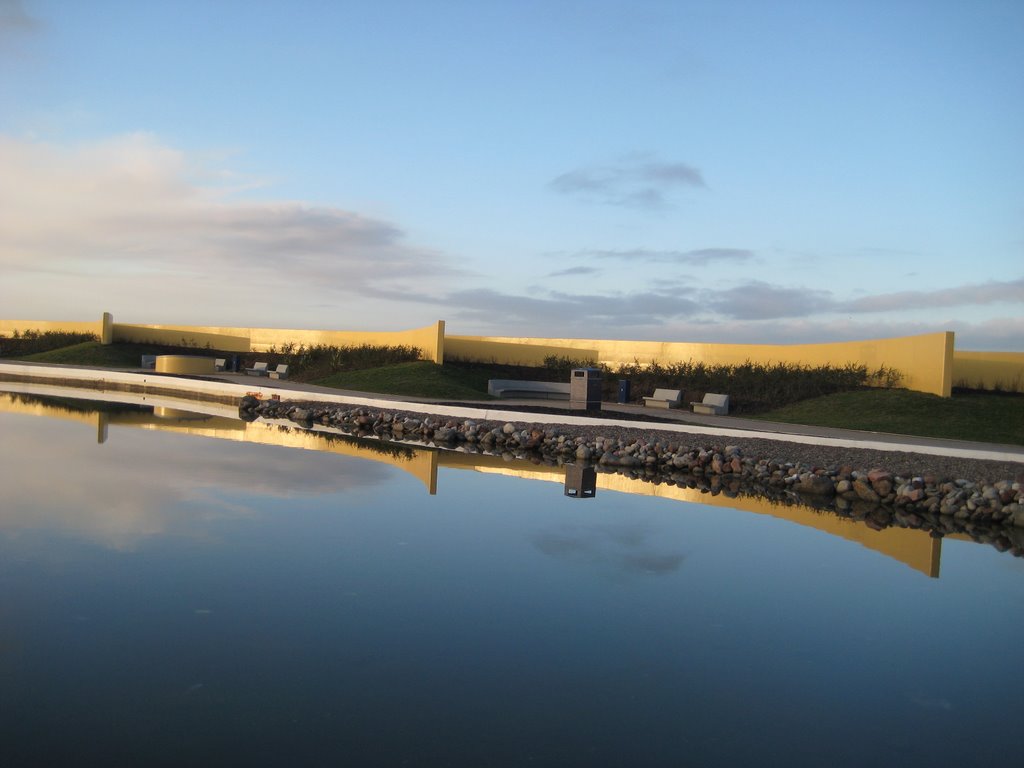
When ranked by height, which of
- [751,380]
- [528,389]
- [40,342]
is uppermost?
[40,342]

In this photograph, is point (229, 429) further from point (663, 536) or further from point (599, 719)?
point (599, 719)

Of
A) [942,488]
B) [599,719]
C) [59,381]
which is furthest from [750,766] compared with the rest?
[59,381]

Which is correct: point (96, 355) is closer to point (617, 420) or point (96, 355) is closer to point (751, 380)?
point (751, 380)

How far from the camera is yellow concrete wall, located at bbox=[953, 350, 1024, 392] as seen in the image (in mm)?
20828

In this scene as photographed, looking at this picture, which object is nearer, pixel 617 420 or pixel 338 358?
pixel 617 420

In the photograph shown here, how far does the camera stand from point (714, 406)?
21109 millimetres

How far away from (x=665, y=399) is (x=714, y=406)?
1.78m

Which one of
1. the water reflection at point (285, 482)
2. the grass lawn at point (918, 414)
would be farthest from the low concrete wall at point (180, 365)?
the grass lawn at point (918, 414)

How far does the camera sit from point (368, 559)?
675 centimetres

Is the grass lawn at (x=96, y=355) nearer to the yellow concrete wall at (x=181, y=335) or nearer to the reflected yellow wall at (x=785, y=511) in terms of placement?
the yellow concrete wall at (x=181, y=335)

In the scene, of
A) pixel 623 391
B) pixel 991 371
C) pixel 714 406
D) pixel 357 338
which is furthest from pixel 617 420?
pixel 357 338

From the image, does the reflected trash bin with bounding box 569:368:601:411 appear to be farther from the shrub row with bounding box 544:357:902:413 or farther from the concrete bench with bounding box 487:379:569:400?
the concrete bench with bounding box 487:379:569:400

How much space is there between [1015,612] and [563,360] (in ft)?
79.1

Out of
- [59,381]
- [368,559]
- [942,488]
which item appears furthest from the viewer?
[59,381]
